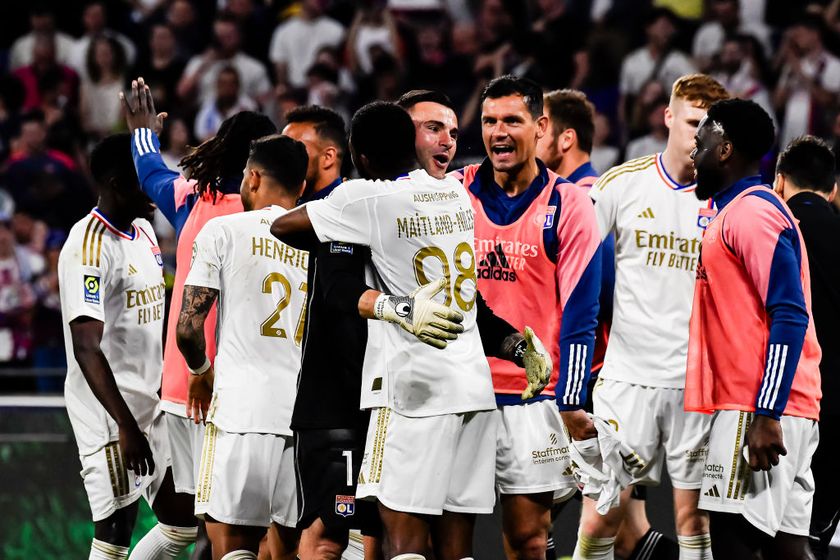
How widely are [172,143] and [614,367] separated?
729cm

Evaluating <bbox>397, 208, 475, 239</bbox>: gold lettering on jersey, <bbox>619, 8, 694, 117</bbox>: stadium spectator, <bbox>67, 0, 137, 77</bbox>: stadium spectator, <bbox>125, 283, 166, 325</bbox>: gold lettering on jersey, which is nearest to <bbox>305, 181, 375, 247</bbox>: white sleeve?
<bbox>397, 208, 475, 239</bbox>: gold lettering on jersey

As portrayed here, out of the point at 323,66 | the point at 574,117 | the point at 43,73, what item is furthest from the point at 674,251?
the point at 43,73

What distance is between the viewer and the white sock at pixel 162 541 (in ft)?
18.7

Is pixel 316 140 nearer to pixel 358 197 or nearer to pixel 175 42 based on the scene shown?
pixel 358 197

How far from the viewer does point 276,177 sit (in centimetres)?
509

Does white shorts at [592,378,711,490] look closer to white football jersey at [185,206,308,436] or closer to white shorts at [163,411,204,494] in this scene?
white football jersey at [185,206,308,436]

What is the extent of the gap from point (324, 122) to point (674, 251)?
179cm

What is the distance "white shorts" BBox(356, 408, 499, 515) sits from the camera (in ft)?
13.7

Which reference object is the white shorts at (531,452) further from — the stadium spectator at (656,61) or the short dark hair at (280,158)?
the stadium spectator at (656,61)

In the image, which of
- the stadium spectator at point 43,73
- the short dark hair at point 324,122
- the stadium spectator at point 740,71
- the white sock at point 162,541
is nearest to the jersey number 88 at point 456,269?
the short dark hair at point 324,122

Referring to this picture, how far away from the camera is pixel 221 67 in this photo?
1257 centimetres

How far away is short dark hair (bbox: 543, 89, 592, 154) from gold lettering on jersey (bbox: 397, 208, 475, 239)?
2372mm

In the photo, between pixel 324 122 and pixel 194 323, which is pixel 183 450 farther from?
pixel 324 122

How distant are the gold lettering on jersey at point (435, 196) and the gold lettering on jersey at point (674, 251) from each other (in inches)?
65.5
